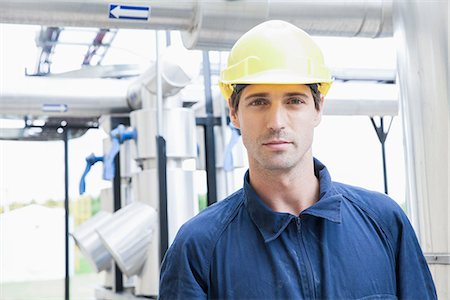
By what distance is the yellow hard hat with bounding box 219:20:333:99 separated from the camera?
928 mm

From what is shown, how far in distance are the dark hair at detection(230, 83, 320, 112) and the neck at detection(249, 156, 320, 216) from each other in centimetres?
9

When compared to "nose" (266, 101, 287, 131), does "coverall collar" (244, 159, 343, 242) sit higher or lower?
lower

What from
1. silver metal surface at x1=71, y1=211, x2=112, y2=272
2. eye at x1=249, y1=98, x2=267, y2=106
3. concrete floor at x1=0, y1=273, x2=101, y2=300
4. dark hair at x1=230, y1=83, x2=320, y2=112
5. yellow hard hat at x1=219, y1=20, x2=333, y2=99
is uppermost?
yellow hard hat at x1=219, y1=20, x2=333, y2=99

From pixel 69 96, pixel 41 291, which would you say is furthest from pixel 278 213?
pixel 41 291

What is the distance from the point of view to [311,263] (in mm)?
893

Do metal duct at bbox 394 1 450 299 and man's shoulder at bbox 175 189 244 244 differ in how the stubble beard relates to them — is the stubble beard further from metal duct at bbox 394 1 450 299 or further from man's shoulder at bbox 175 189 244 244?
metal duct at bbox 394 1 450 299

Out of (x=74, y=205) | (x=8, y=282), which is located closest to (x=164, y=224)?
(x=74, y=205)

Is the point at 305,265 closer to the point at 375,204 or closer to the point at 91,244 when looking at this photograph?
the point at 375,204

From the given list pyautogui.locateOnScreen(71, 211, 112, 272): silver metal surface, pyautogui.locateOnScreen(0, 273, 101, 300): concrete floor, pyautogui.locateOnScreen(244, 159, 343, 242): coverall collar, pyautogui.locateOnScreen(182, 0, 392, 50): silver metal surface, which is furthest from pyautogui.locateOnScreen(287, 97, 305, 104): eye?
pyautogui.locateOnScreen(0, 273, 101, 300): concrete floor

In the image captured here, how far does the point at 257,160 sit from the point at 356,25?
1.10 m

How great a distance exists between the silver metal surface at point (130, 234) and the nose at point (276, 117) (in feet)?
5.88

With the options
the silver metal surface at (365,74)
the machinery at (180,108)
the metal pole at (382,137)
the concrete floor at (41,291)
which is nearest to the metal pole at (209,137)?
the machinery at (180,108)

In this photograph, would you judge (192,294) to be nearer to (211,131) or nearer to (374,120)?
(211,131)

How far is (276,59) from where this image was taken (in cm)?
94
